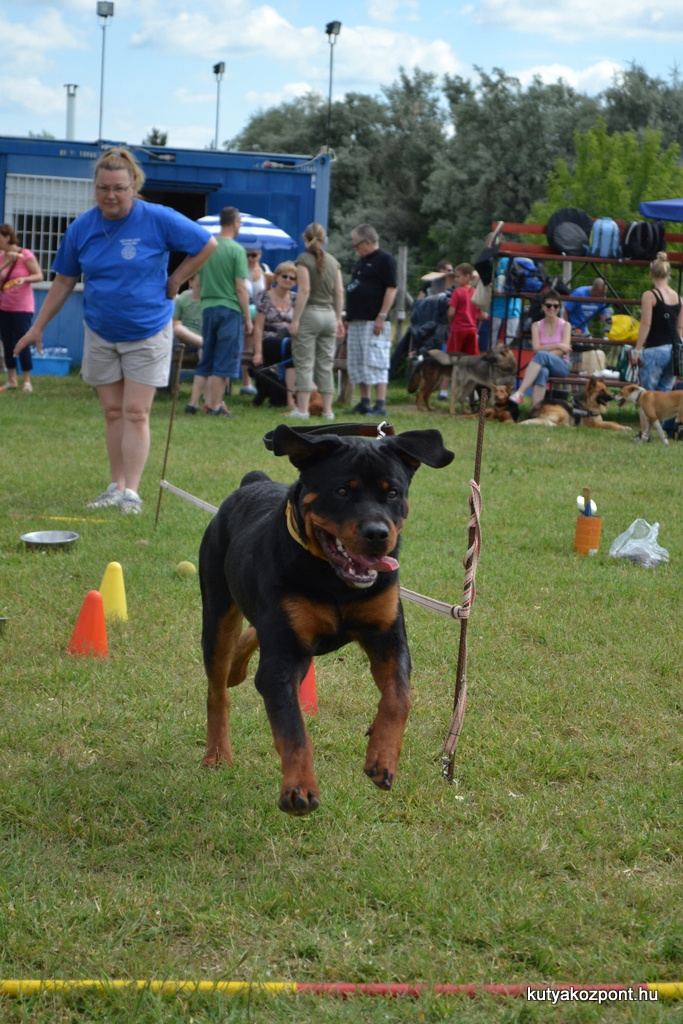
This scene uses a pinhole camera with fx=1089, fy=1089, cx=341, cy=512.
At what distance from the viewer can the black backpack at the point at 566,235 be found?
17.8 meters

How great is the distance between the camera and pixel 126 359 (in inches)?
317

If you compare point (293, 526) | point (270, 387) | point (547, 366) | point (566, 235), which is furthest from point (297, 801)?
point (566, 235)

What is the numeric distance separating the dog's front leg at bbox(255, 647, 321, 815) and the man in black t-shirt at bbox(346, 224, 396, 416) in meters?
11.9

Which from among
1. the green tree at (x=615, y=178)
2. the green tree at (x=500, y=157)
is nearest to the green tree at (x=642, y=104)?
the green tree at (x=500, y=157)

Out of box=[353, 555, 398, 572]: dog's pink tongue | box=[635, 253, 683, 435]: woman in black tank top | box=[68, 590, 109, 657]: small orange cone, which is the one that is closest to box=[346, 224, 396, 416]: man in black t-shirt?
box=[635, 253, 683, 435]: woman in black tank top

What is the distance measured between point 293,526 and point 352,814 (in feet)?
3.55

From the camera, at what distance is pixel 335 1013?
264 cm

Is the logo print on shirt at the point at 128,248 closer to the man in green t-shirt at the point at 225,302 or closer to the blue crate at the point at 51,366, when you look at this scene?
the man in green t-shirt at the point at 225,302

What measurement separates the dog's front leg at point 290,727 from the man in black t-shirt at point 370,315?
39.2 feet

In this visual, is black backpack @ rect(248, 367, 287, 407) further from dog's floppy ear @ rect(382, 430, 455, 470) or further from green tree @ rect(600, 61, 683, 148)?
green tree @ rect(600, 61, 683, 148)

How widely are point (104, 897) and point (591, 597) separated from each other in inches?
165

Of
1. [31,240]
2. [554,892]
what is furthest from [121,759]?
[31,240]

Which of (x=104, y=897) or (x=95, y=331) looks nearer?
(x=104, y=897)

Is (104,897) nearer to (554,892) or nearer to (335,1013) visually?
(335,1013)
